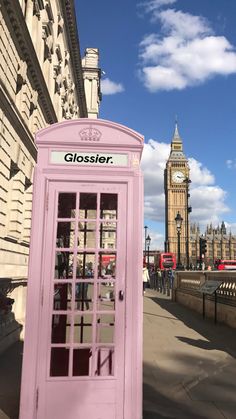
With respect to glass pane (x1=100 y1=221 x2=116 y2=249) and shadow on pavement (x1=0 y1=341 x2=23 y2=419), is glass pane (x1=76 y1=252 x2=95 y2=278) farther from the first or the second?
shadow on pavement (x1=0 y1=341 x2=23 y2=419)

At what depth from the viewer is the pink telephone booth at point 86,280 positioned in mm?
4043

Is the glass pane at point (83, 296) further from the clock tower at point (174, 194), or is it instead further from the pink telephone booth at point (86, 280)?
the clock tower at point (174, 194)

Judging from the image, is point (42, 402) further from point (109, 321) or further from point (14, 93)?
point (14, 93)

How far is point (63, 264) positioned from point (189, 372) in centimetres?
313

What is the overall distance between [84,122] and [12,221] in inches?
449

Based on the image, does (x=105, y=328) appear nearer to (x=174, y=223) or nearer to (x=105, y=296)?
(x=105, y=296)

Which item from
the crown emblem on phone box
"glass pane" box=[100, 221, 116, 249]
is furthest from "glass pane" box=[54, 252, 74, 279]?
the crown emblem on phone box

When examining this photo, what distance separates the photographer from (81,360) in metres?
4.39

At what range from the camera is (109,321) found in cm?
433

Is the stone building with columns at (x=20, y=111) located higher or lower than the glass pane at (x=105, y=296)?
higher

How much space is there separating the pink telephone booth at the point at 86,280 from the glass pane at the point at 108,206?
0.01m

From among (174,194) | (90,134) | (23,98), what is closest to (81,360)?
(90,134)

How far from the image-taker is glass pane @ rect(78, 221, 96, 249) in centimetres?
448

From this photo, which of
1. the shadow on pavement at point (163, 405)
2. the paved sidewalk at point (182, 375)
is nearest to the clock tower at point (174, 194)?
the paved sidewalk at point (182, 375)
